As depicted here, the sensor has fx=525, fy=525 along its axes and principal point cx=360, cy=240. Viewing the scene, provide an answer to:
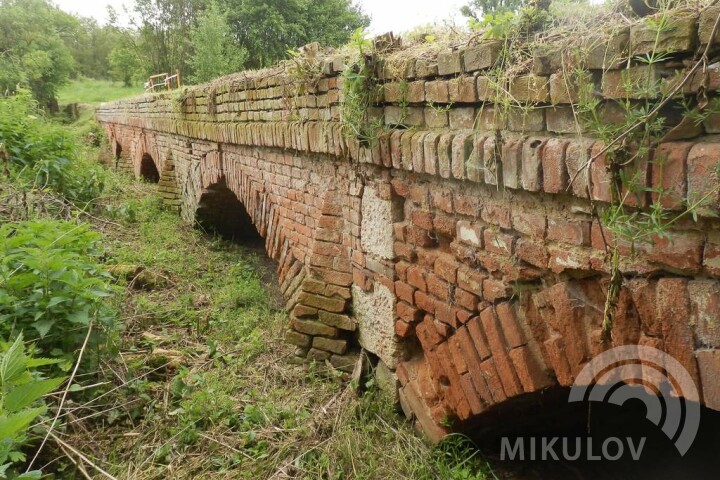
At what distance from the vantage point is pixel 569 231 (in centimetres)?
180

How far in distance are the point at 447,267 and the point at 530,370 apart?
599 millimetres

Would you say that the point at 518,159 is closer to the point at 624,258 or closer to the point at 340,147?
the point at 624,258

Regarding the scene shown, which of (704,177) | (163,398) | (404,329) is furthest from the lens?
(163,398)

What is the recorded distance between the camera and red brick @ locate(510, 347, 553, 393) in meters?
2.07

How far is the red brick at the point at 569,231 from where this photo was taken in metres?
1.75

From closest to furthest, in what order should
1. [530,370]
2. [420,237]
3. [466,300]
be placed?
1. [530,370]
2. [466,300]
3. [420,237]

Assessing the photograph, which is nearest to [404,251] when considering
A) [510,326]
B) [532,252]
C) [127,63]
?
[510,326]

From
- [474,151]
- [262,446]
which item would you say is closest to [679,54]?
[474,151]

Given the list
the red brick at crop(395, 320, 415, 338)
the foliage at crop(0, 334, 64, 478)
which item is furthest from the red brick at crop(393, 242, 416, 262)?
the foliage at crop(0, 334, 64, 478)

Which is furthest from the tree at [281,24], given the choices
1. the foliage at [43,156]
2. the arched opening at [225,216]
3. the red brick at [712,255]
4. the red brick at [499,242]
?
the red brick at [712,255]

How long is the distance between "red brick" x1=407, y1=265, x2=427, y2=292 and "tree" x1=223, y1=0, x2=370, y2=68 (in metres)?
20.0

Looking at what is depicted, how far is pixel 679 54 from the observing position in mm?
1438

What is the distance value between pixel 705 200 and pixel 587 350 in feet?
2.27

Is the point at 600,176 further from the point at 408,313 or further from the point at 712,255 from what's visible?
the point at 408,313
